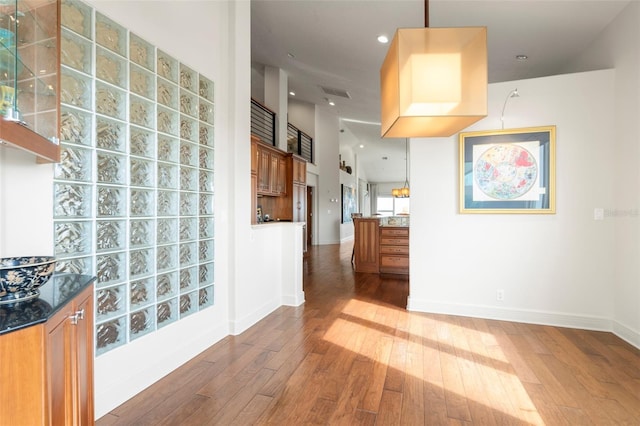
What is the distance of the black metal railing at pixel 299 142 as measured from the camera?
8414 millimetres

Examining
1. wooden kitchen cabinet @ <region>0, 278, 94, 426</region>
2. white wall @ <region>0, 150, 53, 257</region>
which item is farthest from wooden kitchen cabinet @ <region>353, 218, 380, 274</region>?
wooden kitchen cabinet @ <region>0, 278, 94, 426</region>

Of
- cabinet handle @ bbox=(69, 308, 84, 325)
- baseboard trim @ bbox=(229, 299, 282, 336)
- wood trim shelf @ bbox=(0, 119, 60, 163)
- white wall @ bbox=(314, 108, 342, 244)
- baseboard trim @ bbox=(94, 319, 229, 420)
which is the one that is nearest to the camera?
wood trim shelf @ bbox=(0, 119, 60, 163)

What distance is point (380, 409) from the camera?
1.88 metres

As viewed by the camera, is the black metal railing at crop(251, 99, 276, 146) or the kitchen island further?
the black metal railing at crop(251, 99, 276, 146)

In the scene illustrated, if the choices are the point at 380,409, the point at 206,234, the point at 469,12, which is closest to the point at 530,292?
the point at 380,409

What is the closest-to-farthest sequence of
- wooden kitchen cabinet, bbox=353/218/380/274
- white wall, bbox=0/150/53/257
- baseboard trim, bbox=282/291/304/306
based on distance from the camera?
white wall, bbox=0/150/53/257
baseboard trim, bbox=282/291/304/306
wooden kitchen cabinet, bbox=353/218/380/274

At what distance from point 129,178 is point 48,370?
1.39 metres

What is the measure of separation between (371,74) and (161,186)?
14.1 ft

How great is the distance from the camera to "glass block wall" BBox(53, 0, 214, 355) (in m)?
1.75

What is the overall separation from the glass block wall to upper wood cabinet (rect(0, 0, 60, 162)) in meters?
0.17

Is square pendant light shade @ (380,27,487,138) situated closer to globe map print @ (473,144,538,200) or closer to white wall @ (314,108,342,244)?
globe map print @ (473,144,538,200)

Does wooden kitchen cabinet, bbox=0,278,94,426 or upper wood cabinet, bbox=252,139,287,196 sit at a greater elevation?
upper wood cabinet, bbox=252,139,287,196

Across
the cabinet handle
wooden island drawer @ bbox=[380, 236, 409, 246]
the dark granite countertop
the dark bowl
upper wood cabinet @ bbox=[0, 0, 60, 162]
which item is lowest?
wooden island drawer @ bbox=[380, 236, 409, 246]

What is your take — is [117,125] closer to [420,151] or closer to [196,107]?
[196,107]
